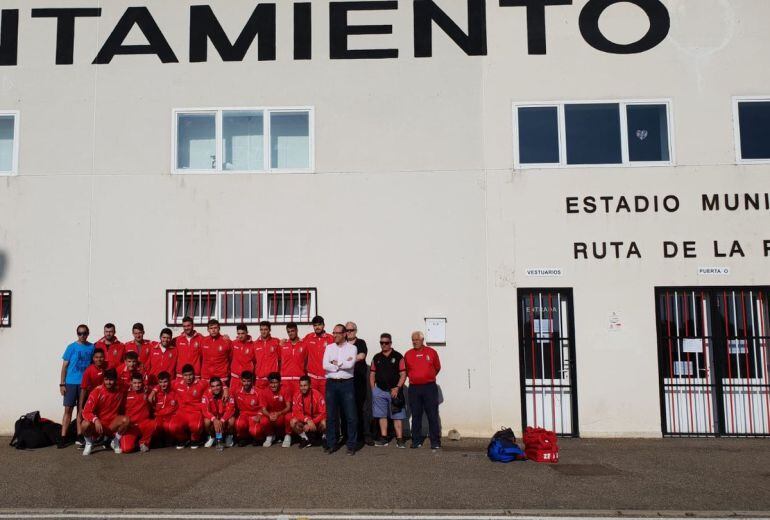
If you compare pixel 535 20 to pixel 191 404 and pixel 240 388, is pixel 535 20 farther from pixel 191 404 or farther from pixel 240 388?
pixel 191 404

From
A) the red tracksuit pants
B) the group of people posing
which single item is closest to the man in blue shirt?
the group of people posing

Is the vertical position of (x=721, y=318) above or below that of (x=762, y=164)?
below

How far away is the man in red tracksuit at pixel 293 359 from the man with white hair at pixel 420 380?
1582mm

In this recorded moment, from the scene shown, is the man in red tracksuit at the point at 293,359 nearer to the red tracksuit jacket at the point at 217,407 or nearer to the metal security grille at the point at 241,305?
the metal security grille at the point at 241,305

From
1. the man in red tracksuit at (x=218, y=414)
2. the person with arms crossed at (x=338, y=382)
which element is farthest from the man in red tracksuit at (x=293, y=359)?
the man in red tracksuit at (x=218, y=414)

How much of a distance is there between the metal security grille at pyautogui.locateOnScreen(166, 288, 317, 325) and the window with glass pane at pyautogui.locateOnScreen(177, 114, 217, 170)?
214cm

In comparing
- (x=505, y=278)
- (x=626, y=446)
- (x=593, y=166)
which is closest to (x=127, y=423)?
(x=505, y=278)

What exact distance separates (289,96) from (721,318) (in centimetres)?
781

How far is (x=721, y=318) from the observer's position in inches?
438

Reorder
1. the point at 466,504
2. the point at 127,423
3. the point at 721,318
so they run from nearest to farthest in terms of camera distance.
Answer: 1. the point at 466,504
2. the point at 127,423
3. the point at 721,318

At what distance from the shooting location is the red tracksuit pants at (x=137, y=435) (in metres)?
9.79

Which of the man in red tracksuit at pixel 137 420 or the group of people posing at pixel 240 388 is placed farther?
the group of people posing at pixel 240 388

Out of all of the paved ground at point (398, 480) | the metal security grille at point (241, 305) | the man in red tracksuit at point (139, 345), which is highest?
the metal security grille at point (241, 305)

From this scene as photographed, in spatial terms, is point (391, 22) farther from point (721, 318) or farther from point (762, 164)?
point (721, 318)
